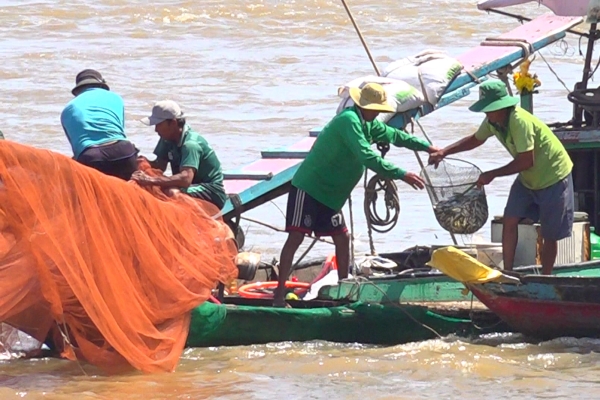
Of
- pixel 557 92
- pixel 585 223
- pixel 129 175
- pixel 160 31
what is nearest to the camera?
pixel 129 175

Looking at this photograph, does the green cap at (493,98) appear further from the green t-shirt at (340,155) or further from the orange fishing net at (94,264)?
the orange fishing net at (94,264)

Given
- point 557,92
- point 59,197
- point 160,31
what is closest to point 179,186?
point 59,197

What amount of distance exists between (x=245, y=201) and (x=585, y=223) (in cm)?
248

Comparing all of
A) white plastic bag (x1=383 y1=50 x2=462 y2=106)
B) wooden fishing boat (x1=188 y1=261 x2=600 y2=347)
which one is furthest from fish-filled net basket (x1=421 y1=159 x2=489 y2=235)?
white plastic bag (x1=383 y1=50 x2=462 y2=106)

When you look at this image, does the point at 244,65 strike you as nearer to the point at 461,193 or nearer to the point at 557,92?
the point at 557,92

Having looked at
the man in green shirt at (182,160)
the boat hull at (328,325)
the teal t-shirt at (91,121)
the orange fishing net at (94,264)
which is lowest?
the boat hull at (328,325)

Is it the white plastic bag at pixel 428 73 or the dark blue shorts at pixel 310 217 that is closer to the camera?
the dark blue shorts at pixel 310 217

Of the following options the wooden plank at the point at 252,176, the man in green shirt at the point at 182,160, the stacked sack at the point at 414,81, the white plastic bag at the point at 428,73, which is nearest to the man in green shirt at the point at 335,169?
the stacked sack at the point at 414,81

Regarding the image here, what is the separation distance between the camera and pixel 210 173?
8797 millimetres

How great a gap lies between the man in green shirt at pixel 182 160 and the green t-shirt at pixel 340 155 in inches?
22.2

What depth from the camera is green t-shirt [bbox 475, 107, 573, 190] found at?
851cm

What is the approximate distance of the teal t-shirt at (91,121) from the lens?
8.30 m

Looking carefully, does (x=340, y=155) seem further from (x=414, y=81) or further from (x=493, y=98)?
(x=414, y=81)

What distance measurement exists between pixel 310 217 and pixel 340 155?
1.58ft
